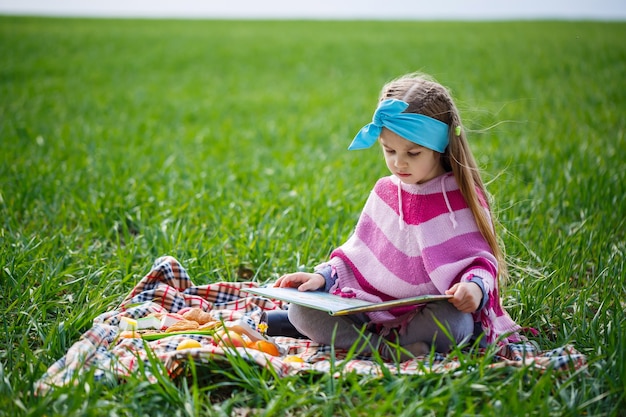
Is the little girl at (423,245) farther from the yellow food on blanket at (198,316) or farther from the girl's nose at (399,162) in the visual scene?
the yellow food on blanket at (198,316)

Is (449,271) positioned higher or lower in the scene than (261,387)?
higher

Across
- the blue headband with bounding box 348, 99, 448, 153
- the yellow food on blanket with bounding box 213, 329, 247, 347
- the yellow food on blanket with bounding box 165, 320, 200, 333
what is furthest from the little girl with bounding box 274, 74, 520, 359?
the yellow food on blanket with bounding box 165, 320, 200, 333

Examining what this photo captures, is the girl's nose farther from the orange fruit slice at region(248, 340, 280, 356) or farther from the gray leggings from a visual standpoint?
the orange fruit slice at region(248, 340, 280, 356)

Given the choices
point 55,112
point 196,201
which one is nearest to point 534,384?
point 196,201

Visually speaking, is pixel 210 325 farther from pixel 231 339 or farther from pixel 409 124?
pixel 409 124

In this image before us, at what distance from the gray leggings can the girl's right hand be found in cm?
10

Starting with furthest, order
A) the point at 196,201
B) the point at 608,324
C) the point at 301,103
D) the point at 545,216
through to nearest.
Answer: the point at 301,103 → the point at 196,201 → the point at 545,216 → the point at 608,324

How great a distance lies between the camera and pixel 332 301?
9.03 ft

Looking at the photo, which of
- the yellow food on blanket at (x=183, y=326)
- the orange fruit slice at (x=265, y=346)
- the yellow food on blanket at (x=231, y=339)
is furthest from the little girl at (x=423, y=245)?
the yellow food on blanket at (x=183, y=326)

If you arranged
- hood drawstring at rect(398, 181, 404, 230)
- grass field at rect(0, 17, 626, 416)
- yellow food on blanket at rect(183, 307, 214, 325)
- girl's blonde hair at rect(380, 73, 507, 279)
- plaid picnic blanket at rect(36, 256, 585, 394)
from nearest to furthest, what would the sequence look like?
grass field at rect(0, 17, 626, 416), plaid picnic blanket at rect(36, 256, 585, 394), girl's blonde hair at rect(380, 73, 507, 279), hood drawstring at rect(398, 181, 404, 230), yellow food on blanket at rect(183, 307, 214, 325)

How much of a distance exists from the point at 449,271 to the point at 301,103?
25.8ft

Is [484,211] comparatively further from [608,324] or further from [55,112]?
[55,112]

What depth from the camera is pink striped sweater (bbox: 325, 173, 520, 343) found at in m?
2.77

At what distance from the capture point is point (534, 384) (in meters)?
2.41
